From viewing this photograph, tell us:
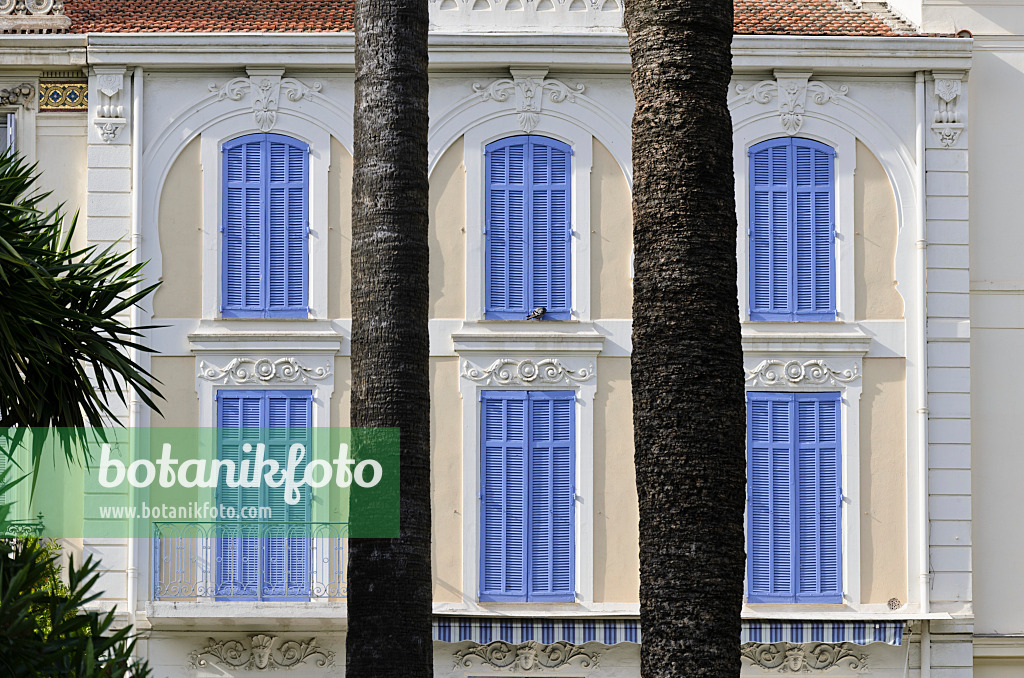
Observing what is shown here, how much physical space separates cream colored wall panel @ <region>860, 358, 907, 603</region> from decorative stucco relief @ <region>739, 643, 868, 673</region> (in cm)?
72

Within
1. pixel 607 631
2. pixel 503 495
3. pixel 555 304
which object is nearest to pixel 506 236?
pixel 555 304

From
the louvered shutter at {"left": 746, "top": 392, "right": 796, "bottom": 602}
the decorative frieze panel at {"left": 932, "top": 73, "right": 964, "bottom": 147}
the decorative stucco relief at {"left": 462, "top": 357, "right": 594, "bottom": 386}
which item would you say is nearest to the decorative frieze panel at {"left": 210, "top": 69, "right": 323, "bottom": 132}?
the decorative stucco relief at {"left": 462, "top": 357, "right": 594, "bottom": 386}

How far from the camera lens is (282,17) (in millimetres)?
18031

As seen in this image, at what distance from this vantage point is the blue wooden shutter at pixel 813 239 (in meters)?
17.5

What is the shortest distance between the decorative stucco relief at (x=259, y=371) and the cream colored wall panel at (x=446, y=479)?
1.49 metres

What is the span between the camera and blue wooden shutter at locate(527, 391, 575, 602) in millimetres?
17109

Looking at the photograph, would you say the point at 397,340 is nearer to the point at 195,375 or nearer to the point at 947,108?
the point at 195,375

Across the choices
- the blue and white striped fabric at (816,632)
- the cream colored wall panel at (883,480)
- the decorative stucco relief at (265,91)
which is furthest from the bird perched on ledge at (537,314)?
the blue and white striped fabric at (816,632)

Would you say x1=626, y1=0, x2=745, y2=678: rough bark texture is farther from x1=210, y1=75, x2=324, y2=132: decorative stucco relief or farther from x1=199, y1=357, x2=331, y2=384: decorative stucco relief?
x1=210, y1=75, x2=324, y2=132: decorative stucco relief

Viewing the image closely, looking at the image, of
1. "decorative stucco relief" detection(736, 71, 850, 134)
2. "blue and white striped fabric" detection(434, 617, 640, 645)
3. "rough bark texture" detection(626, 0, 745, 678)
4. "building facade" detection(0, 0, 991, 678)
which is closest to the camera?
"rough bark texture" detection(626, 0, 745, 678)

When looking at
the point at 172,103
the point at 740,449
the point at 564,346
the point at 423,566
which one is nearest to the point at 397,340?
the point at 423,566

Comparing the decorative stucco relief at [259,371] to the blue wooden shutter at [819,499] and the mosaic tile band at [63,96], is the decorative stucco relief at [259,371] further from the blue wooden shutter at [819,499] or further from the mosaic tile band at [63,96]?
the blue wooden shutter at [819,499]

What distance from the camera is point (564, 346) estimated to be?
17.2m

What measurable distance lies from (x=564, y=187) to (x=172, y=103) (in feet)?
16.4
